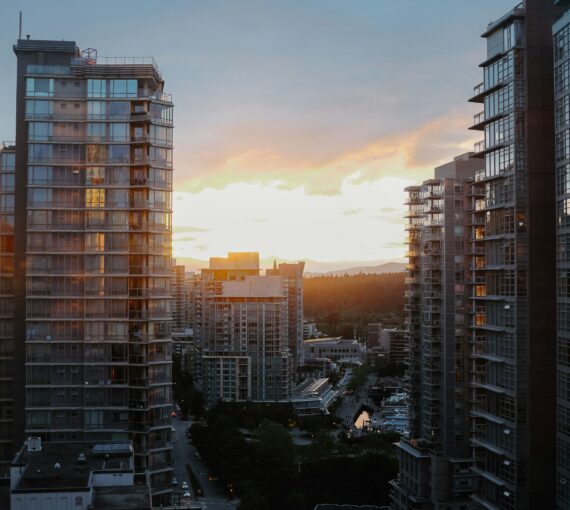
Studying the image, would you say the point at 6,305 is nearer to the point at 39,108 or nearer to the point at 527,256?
the point at 39,108

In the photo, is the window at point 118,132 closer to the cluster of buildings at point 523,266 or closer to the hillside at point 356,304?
the cluster of buildings at point 523,266

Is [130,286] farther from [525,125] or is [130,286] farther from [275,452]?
[275,452]

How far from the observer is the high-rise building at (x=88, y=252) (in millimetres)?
26812

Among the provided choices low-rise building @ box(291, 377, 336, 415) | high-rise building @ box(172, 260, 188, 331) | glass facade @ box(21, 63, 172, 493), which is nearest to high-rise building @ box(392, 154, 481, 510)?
glass facade @ box(21, 63, 172, 493)

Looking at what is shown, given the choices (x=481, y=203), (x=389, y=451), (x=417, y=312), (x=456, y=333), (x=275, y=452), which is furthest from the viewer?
(x=389, y=451)

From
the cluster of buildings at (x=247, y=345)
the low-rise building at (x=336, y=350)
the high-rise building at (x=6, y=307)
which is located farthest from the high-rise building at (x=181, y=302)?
the high-rise building at (x=6, y=307)

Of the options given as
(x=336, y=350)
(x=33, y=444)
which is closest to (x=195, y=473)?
(x=33, y=444)

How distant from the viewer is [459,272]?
36.1 m

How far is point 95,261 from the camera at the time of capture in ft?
88.8

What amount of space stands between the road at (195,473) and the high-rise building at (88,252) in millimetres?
7691

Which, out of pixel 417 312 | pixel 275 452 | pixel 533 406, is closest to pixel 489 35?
pixel 533 406

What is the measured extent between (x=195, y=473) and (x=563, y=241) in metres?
36.1

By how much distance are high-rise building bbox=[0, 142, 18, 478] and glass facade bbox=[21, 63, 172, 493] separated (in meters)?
1.27

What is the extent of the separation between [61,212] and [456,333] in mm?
19366
